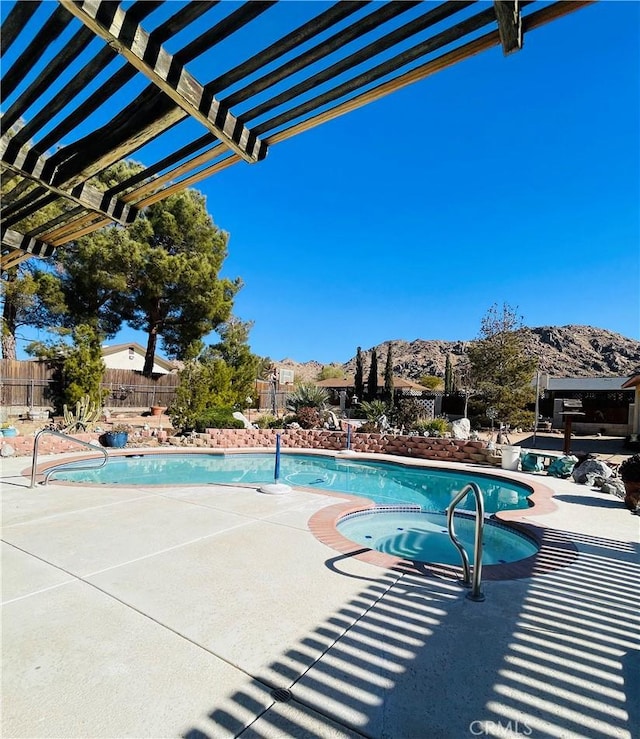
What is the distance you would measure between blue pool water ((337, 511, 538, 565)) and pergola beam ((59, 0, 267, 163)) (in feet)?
18.4

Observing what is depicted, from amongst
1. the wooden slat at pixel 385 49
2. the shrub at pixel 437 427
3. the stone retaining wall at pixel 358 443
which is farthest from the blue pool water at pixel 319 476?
the wooden slat at pixel 385 49

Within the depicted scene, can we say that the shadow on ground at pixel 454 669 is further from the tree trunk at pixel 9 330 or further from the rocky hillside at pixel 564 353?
the rocky hillside at pixel 564 353

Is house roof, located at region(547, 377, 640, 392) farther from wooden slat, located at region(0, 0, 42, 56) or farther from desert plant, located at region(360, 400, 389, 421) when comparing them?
wooden slat, located at region(0, 0, 42, 56)

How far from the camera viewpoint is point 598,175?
13.7 meters

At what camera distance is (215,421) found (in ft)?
52.0

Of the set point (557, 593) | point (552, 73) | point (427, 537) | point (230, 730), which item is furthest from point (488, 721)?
point (552, 73)

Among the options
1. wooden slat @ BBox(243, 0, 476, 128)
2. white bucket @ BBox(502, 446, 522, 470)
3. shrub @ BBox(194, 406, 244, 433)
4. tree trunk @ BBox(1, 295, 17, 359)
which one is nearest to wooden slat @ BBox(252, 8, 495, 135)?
wooden slat @ BBox(243, 0, 476, 128)

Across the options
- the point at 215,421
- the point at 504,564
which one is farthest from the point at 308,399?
the point at 504,564

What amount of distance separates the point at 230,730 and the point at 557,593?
10.2ft

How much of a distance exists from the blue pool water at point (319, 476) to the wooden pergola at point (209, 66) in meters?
7.84

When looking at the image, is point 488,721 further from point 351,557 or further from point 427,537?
point 427,537

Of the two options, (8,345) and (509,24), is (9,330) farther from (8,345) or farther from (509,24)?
(509,24)

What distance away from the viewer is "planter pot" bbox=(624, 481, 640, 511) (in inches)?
280

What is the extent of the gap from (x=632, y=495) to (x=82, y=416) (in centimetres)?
1686
